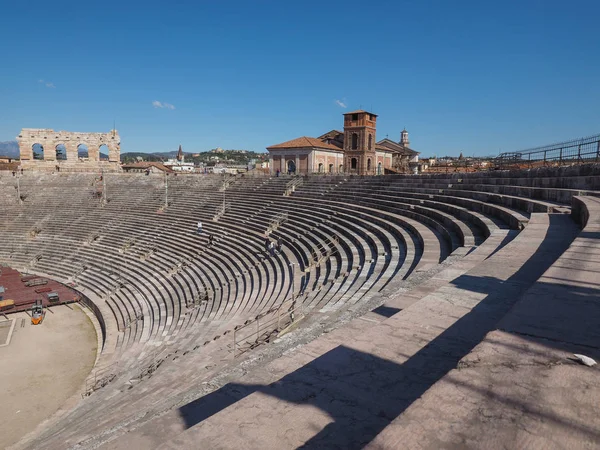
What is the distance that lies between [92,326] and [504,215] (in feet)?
57.9

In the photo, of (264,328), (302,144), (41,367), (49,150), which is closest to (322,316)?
(264,328)

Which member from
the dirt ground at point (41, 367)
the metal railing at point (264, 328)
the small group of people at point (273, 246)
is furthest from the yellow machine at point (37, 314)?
the metal railing at point (264, 328)

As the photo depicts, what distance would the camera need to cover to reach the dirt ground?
10.9 meters

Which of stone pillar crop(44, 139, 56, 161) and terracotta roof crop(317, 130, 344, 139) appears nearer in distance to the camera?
stone pillar crop(44, 139, 56, 161)

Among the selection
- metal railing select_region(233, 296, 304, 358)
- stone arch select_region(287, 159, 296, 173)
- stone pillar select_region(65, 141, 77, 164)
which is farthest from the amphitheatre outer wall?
metal railing select_region(233, 296, 304, 358)

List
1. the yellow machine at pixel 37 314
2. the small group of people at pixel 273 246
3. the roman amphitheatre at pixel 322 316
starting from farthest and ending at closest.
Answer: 1. the yellow machine at pixel 37 314
2. the small group of people at pixel 273 246
3. the roman amphitheatre at pixel 322 316

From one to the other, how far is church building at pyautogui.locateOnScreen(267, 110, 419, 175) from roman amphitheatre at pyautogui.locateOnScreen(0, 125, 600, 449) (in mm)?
13559

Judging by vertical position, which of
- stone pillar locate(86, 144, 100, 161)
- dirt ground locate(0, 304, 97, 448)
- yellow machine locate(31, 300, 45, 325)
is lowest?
dirt ground locate(0, 304, 97, 448)

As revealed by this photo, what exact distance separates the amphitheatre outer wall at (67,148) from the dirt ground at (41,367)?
1101 inches

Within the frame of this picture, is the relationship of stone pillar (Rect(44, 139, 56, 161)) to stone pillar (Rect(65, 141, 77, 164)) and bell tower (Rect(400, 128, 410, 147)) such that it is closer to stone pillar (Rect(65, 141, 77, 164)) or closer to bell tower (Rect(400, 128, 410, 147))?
stone pillar (Rect(65, 141, 77, 164))

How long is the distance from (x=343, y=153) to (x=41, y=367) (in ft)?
137

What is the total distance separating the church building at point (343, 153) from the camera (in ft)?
145

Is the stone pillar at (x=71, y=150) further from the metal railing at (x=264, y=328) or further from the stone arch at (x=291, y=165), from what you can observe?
the metal railing at (x=264, y=328)

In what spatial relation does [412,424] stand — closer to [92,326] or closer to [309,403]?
[309,403]
